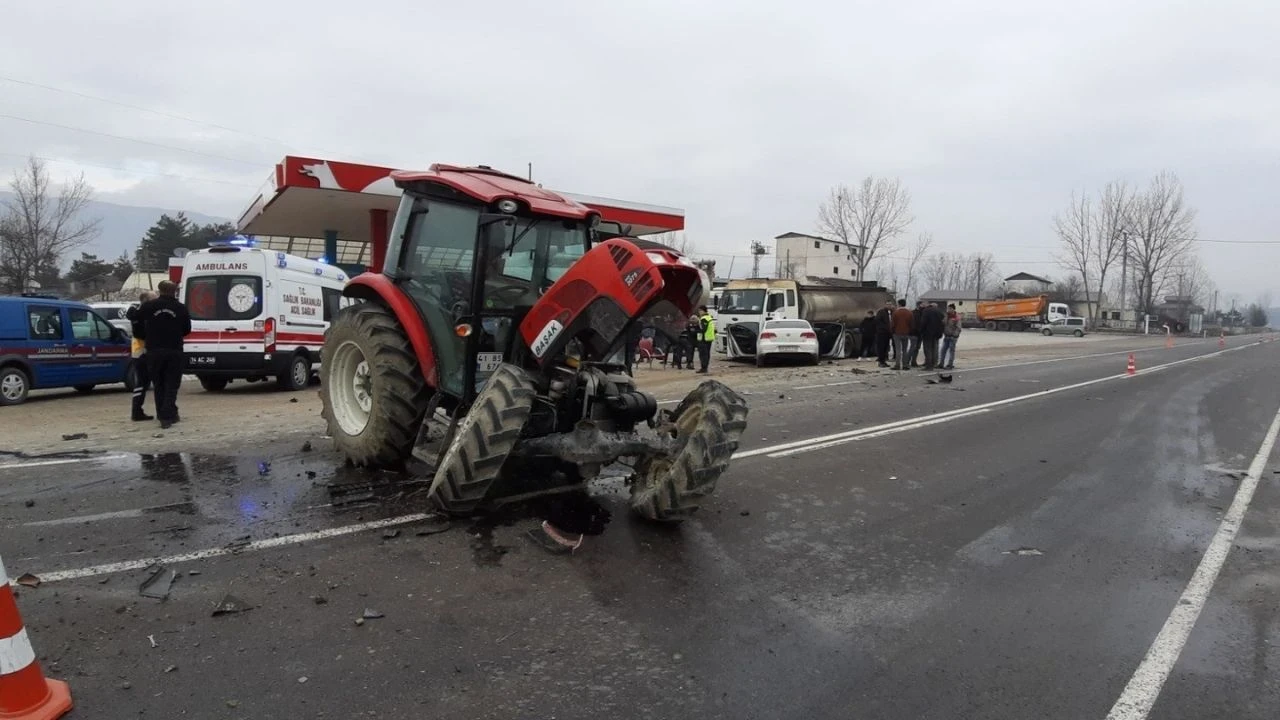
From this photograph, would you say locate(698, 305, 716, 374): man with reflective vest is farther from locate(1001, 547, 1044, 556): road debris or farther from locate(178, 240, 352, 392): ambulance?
locate(1001, 547, 1044, 556): road debris

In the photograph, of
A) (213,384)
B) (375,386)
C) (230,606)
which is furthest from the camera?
(213,384)

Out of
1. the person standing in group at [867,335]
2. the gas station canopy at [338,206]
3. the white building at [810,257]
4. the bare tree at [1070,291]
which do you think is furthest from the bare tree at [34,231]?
the bare tree at [1070,291]

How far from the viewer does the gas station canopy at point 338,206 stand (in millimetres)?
15609

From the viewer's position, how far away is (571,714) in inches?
113

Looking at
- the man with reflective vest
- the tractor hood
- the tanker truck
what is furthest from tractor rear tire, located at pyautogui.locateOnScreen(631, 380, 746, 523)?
the tanker truck

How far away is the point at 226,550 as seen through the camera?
14.5ft

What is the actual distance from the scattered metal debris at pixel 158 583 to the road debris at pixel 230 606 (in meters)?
0.33

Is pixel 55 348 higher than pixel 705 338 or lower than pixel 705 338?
lower

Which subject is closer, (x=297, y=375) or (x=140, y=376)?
(x=140, y=376)

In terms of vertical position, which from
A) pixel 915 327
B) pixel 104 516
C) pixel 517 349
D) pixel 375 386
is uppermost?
pixel 915 327

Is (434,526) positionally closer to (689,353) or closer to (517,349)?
(517,349)

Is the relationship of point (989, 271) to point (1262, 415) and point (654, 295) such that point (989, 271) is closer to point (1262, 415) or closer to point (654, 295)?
point (1262, 415)

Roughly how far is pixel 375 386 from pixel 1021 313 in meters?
68.8

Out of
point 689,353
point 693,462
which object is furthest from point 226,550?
point 689,353
